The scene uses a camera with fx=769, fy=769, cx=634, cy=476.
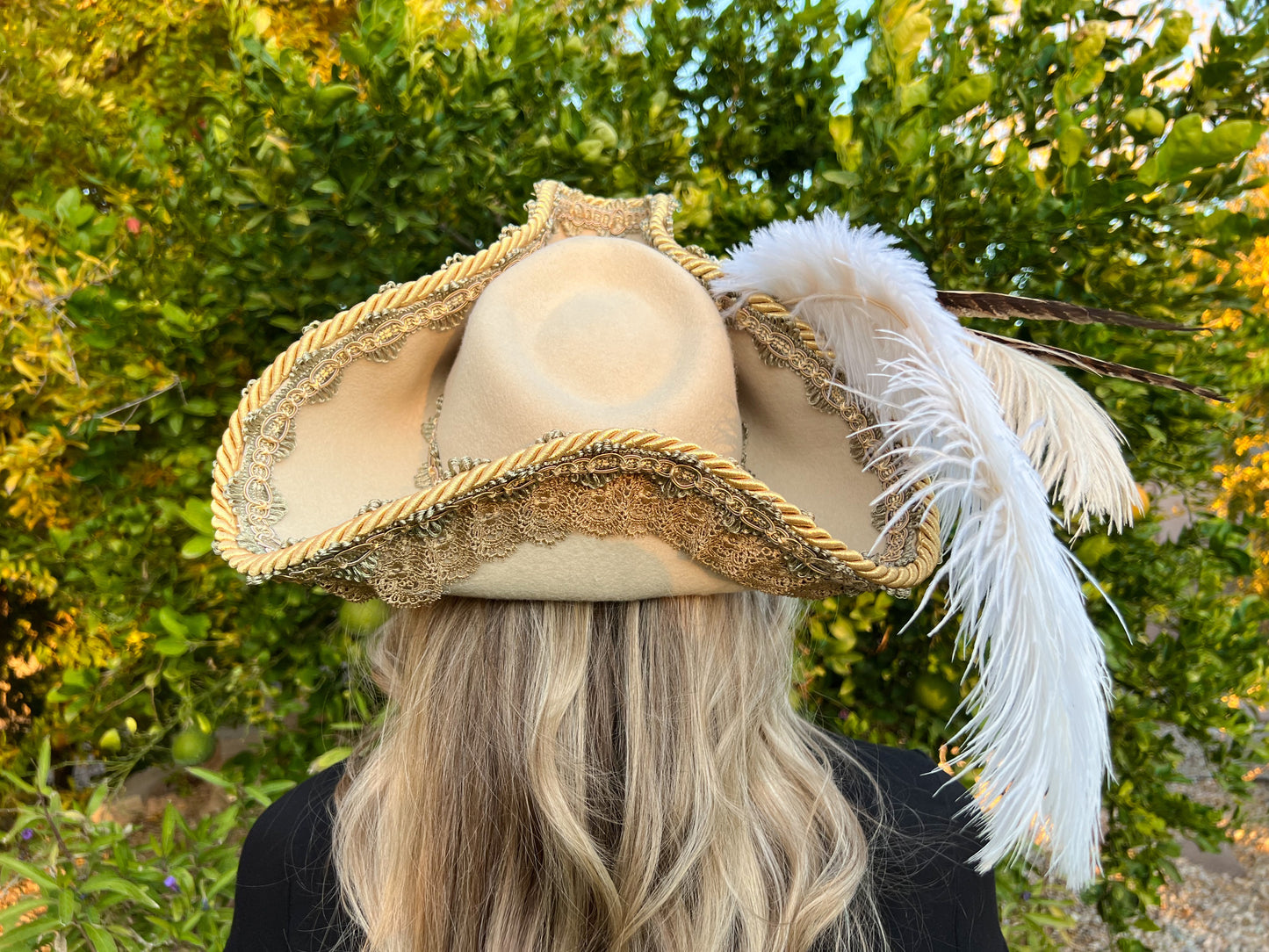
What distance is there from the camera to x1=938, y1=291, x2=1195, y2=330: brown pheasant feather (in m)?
1.25

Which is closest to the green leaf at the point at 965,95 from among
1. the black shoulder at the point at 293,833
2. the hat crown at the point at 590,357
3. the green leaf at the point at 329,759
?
the hat crown at the point at 590,357

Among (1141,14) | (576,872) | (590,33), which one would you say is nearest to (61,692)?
(576,872)

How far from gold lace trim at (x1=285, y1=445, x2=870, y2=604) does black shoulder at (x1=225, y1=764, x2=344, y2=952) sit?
0.55 metres

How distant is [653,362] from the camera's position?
3.93 ft

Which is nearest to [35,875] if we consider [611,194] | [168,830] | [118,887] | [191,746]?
[118,887]

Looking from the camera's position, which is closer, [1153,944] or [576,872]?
[576,872]

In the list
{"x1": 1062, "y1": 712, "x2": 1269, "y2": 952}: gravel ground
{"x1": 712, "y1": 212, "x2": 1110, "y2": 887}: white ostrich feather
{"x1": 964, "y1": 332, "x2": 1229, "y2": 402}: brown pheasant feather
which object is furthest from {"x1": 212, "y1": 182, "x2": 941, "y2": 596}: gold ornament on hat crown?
{"x1": 1062, "y1": 712, "x2": 1269, "y2": 952}: gravel ground

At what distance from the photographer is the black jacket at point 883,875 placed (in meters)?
1.33

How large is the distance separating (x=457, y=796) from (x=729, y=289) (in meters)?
1.00

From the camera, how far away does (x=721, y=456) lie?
1.18 meters

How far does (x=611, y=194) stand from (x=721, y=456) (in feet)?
3.24

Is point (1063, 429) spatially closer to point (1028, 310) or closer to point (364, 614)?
point (1028, 310)

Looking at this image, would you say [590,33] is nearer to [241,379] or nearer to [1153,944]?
[241,379]

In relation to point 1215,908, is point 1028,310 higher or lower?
higher
